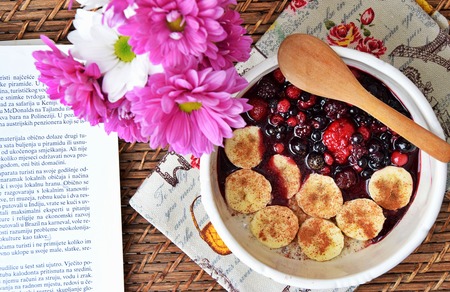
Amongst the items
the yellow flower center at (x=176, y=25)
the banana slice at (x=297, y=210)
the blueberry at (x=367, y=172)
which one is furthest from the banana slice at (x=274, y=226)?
the yellow flower center at (x=176, y=25)

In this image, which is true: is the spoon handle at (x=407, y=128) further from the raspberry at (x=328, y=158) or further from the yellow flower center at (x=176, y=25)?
the yellow flower center at (x=176, y=25)

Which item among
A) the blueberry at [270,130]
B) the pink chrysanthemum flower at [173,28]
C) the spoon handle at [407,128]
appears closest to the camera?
the pink chrysanthemum flower at [173,28]

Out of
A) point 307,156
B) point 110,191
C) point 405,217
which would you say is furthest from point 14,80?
point 405,217

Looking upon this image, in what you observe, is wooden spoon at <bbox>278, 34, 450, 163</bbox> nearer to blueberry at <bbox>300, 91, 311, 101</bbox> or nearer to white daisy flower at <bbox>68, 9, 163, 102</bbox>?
blueberry at <bbox>300, 91, 311, 101</bbox>

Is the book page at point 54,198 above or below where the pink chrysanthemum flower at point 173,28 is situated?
below

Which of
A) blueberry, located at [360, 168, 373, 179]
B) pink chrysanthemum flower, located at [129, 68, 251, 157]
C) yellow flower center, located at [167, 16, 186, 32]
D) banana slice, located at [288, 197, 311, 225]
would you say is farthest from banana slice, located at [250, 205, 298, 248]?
yellow flower center, located at [167, 16, 186, 32]

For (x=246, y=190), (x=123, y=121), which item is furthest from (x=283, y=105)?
(x=123, y=121)
